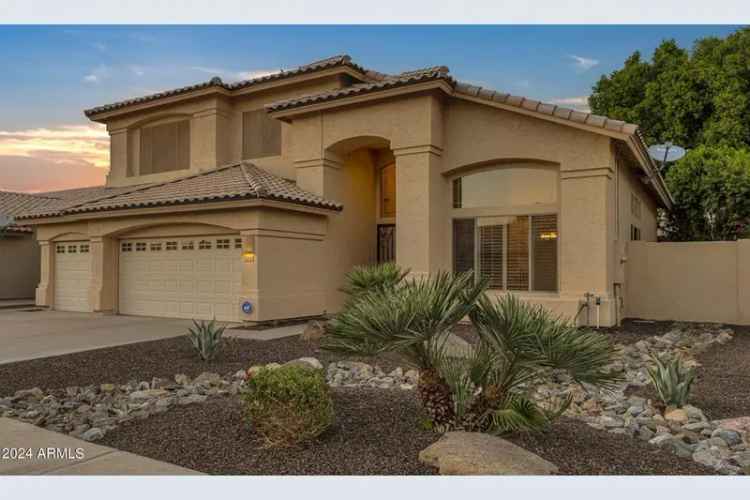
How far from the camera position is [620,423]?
6191 millimetres

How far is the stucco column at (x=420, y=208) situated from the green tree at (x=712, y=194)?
10.7 m

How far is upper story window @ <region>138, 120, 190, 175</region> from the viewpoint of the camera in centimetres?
2016

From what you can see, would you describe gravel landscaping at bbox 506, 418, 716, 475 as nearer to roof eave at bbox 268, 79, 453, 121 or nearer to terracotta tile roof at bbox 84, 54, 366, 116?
roof eave at bbox 268, 79, 453, 121

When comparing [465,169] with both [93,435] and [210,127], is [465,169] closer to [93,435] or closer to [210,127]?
[210,127]

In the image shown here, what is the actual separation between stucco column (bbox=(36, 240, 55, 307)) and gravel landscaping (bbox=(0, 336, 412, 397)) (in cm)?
986

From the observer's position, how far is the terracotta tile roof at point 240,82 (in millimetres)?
16547

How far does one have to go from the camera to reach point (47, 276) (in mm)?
18844

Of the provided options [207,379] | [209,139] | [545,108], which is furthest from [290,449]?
[209,139]

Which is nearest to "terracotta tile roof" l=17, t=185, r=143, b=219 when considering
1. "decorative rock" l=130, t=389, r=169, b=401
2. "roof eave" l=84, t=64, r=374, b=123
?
"roof eave" l=84, t=64, r=374, b=123

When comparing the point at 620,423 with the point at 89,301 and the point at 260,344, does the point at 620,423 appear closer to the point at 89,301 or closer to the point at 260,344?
the point at 260,344

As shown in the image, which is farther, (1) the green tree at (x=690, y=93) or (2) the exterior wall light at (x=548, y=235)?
(1) the green tree at (x=690, y=93)

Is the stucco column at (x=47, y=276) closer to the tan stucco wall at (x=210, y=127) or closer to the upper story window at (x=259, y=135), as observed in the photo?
the tan stucco wall at (x=210, y=127)

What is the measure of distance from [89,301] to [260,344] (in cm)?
884

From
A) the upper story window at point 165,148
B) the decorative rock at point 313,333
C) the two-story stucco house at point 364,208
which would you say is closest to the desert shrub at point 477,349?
the decorative rock at point 313,333
